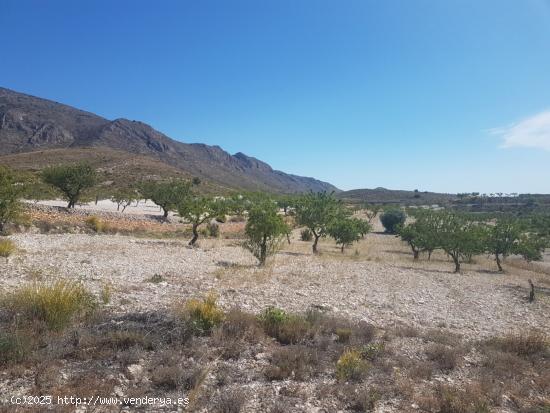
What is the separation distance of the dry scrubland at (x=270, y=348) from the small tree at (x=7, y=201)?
9.83 meters

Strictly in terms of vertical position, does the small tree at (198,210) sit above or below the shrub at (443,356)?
above

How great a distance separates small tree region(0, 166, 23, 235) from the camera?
23516mm

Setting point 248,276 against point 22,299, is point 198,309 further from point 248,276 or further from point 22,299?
point 248,276

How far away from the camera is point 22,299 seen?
27.5 feet

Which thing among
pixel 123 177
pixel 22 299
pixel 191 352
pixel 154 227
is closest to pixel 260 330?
pixel 191 352

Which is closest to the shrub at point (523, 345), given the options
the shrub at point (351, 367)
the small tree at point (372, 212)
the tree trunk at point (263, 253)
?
the shrub at point (351, 367)

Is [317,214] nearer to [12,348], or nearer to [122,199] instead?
[122,199]

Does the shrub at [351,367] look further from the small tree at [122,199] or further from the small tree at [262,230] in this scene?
the small tree at [122,199]

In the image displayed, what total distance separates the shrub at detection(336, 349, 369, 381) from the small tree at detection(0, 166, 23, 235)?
23.4 metres

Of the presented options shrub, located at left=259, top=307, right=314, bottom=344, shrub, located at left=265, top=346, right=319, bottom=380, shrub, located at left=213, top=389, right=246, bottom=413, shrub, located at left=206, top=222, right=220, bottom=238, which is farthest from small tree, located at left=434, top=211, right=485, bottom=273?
shrub, located at left=213, top=389, right=246, bottom=413

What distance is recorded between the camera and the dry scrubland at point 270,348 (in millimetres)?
6273

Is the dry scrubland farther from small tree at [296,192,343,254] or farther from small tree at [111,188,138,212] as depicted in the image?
small tree at [111,188,138,212]

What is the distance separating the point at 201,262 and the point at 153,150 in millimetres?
187569

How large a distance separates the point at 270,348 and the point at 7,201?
23027 mm
